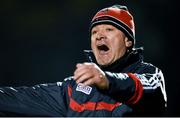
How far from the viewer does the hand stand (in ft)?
6.37

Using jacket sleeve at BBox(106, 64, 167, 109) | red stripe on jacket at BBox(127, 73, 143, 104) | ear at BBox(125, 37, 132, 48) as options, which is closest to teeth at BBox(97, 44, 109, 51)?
ear at BBox(125, 37, 132, 48)

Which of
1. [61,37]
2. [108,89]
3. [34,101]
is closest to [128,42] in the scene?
[34,101]

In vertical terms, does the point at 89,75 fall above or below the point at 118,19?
below

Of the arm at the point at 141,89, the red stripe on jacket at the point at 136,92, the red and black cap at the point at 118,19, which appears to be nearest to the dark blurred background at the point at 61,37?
the red and black cap at the point at 118,19

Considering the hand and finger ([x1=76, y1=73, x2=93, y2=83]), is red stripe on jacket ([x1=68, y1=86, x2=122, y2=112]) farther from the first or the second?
finger ([x1=76, y1=73, x2=93, y2=83])

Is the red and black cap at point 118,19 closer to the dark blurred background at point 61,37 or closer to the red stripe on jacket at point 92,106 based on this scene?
the red stripe on jacket at point 92,106

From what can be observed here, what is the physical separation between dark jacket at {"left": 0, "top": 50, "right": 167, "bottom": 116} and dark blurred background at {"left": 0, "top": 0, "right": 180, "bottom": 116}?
9.99ft

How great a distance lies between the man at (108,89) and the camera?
2.27 metres

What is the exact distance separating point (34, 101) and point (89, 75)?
4.16ft

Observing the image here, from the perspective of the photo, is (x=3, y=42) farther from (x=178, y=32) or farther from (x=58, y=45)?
(x=178, y=32)

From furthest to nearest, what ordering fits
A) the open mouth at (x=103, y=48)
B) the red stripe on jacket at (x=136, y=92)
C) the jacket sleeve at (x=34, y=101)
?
the open mouth at (x=103, y=48) → the jacket sleeve at (x=34, y=101) → the red stripe on jacket at (x=136, y=92)

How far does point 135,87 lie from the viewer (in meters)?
2.27

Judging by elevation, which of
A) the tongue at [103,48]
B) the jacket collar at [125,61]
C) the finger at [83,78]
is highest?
the tongue at [103,48]

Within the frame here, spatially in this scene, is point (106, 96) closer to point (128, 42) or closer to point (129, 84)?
point (129, 84)
